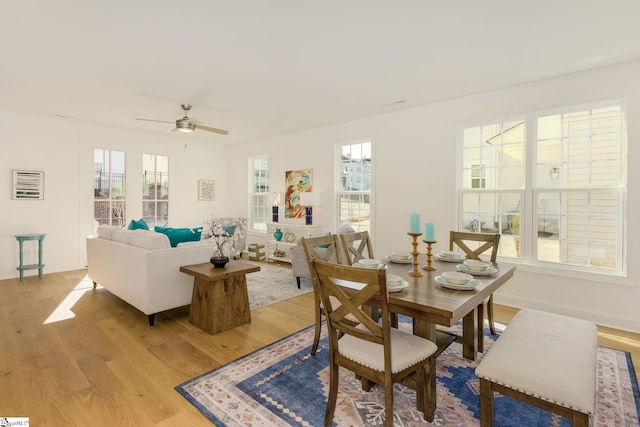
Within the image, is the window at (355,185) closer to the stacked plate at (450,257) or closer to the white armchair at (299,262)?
the white armchair at (299,262)

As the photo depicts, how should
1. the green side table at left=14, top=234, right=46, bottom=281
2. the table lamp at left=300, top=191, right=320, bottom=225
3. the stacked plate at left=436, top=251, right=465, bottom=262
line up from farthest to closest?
the table lamp at left=300, top=191, right=320, bottom=225, the green side table at left=14, top=234, right=46, bottom=281, the stacked plate at left=436, top=251, right=465, bottom=262

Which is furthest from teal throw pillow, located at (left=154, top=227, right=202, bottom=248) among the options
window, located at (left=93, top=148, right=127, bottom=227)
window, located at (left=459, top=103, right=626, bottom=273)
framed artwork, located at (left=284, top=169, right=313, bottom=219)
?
window, located at (left=459, top=103, right=626, bottom=273)

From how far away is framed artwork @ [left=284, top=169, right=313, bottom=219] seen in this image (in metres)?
5.96

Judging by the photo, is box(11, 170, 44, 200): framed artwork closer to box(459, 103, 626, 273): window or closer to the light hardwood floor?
the light hardwood floor

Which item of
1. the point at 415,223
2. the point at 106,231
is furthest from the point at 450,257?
the point at 106,231

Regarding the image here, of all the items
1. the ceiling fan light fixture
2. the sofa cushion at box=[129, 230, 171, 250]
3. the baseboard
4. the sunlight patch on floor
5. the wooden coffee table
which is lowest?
the sunlight patch on floor

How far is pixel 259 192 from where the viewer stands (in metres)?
7.22

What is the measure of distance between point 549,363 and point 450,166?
304 centimetres

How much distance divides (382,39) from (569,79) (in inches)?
89.2

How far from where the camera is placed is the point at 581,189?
10.9 ft

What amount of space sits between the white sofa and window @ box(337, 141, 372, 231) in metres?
2.66

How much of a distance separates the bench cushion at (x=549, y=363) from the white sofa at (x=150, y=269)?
283 centimetres

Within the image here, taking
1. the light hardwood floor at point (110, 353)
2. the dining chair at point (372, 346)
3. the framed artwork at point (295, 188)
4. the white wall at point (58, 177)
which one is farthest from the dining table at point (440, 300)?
the white wall at point (58, 177)

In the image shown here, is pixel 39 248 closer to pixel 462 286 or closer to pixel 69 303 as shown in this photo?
pixel 69 303
